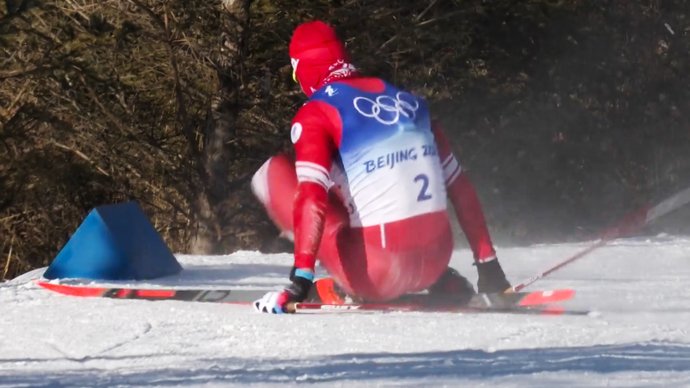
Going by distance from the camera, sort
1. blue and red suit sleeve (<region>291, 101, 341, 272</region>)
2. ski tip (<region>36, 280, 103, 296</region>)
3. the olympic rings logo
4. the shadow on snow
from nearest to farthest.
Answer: the shadow on snow
blue and red suit sleeve (<region>291, 101, 341, 272</region>)
the olympic rings logo
ski tip (<region>36, 280, 103, 296</region>)

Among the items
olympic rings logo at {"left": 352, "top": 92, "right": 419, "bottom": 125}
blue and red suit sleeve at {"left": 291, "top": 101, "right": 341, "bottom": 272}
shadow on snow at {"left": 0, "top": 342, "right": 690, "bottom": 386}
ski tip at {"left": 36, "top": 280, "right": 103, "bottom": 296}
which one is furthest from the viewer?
ski tip at {"left": 36, "top": 280, "right": 103, "bottom": 296}

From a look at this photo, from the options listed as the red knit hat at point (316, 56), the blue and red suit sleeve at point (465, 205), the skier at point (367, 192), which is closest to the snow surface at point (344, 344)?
the skier at point (367, 192)

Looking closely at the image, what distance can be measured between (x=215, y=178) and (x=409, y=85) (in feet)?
→ 9.03

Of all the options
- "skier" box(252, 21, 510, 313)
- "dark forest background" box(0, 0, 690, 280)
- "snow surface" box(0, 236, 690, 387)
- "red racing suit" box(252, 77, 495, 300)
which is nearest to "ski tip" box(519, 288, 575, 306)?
"snow surface" box(0, 236, 690, 387)

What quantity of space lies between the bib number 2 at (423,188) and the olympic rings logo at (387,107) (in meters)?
0.23

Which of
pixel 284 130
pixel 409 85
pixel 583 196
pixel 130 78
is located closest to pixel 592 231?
pixel 583 196

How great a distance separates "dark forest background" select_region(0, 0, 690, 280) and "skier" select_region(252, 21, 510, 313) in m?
9.77

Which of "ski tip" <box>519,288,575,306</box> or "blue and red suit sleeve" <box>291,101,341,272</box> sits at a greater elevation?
"blue and red suit sleeve" <box>291,101,341,272</box>

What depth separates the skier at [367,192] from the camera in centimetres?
489

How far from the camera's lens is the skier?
193 inches

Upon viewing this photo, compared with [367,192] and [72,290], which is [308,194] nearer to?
[367,192]

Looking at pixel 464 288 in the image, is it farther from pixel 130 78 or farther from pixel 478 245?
pixel 130 78

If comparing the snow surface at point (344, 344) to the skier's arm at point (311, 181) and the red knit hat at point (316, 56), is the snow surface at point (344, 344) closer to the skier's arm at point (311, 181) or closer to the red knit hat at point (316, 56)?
the skier's arm at point (311, 181)

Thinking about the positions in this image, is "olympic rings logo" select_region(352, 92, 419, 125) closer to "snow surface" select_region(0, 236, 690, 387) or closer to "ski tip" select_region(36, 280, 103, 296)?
"snow surface" select_region(0, 236, 690, 387)
